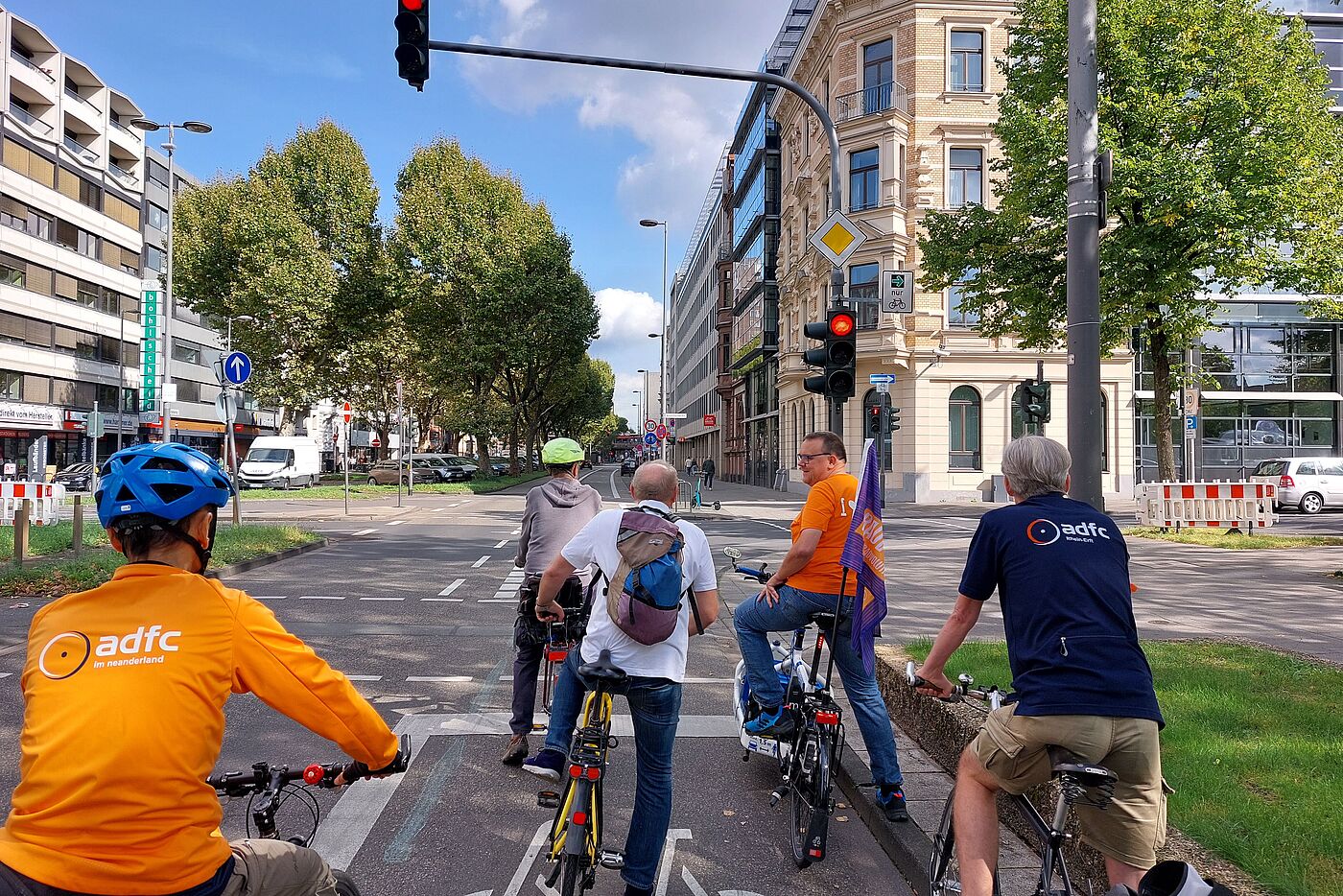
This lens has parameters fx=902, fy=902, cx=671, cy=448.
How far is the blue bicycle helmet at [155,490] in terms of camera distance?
1.94 m

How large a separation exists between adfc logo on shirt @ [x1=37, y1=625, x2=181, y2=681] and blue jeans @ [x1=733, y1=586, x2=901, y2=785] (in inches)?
122

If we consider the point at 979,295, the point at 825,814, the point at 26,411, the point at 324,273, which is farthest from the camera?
the point at 26,411

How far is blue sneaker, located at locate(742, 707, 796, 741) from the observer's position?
4.42 m

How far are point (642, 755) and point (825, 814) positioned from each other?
1016mm

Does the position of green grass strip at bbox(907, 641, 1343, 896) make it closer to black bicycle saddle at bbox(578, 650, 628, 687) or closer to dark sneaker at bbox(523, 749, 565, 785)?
black bicycle saddle at bbox(578, 650, 628, 687)

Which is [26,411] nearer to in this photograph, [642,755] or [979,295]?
[979,295]

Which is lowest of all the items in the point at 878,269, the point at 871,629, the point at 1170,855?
the point at 1170,855

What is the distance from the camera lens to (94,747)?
65.9 inches

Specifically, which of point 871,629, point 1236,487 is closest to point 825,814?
point 871,629

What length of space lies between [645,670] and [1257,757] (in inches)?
116

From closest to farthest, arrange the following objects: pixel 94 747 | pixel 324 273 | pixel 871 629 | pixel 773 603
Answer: pixel 94 747 < pixel 871 629 < pixel 773 603 < pixel 324 273

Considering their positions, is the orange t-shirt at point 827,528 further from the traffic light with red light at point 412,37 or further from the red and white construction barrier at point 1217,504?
the red and white construction barrier at point 1217,504

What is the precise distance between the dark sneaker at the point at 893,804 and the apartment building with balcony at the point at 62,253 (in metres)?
43.4

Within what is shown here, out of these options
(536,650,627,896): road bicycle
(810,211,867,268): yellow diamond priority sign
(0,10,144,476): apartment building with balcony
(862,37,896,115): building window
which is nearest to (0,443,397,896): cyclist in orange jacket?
(536,650,627,896): road bicycle
